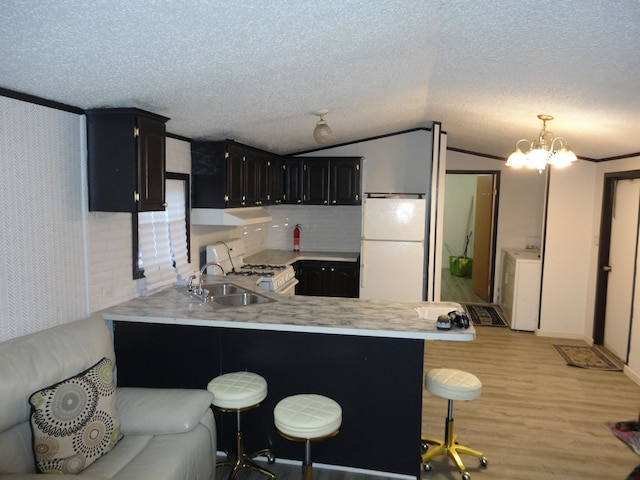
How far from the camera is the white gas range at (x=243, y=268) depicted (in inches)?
193

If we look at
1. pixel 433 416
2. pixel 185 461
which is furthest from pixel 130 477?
pixel 433 416

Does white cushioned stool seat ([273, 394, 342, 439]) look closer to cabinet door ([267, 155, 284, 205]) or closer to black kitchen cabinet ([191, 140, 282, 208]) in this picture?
black kitchen cabinet ([191, 140, 282, 208])

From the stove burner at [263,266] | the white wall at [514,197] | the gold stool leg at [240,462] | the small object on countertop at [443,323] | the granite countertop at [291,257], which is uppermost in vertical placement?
the white wall at [514,197]

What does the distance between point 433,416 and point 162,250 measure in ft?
8.44

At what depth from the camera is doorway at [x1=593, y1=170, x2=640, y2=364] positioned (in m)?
5.24

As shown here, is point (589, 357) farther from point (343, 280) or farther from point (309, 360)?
point (309, 360)

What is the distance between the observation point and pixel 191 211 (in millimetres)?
4621

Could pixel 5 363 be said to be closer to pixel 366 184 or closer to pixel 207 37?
pixel 207 37

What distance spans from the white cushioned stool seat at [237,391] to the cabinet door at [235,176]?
2034 millimetres

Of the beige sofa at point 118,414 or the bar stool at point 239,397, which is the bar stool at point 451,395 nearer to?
the bar stool at point 239,397

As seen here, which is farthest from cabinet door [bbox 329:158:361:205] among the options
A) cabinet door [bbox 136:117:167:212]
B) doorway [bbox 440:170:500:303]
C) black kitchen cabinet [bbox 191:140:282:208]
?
cabinet door [bbox 136:117:167:212]

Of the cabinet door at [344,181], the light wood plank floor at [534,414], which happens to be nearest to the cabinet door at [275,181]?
the cabinet door at [344,181]

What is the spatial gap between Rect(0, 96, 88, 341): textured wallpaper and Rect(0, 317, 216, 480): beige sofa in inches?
9.0

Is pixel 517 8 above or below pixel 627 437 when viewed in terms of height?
above
